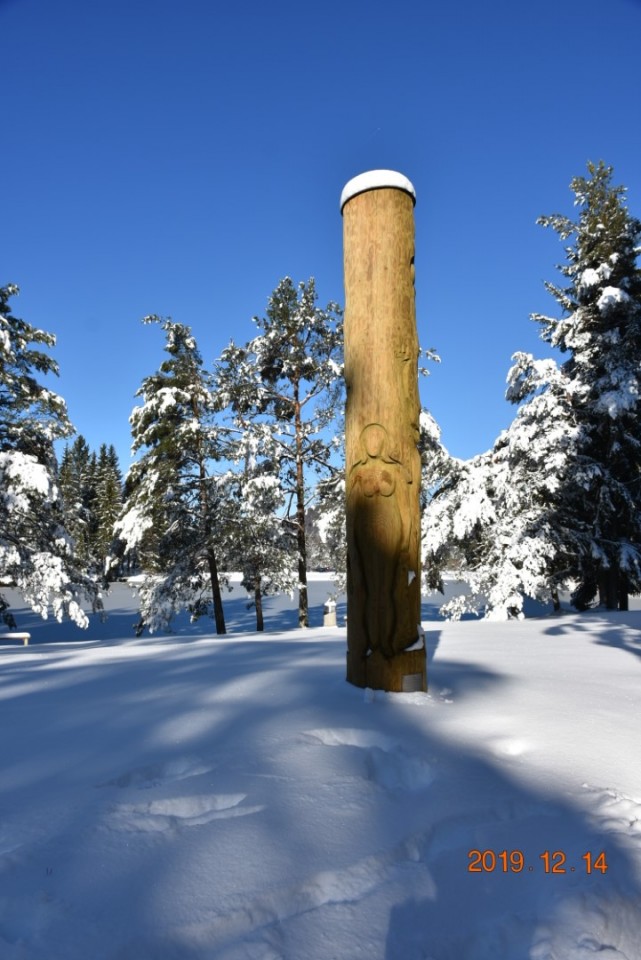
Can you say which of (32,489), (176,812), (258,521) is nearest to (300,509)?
(258,521)

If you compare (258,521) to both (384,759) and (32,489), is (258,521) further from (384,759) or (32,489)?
(384,759)

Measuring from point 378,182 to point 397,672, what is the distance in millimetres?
3089

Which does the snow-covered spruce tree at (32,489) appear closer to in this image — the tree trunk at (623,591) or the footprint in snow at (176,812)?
the footprint in snow at (176,812)

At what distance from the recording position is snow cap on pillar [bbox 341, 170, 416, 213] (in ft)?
11.0

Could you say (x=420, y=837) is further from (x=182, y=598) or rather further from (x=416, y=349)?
(x=182, y=598)

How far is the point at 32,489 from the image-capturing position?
11180mm

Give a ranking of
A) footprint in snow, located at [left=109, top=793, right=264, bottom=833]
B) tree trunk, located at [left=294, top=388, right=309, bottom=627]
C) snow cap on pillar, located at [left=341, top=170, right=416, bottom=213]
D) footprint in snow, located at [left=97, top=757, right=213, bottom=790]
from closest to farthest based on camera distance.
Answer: footprint in snow, located at [left=109, top=793, right=264, bottom=833], footprint in snow, located at [left=97, top=757, right=213, bottom=790], snow cap on pillar, located at [left=341, top=170, right=416, bottom=213], tree trunk, located at [left=294, top=388, right=309, bottom=627]

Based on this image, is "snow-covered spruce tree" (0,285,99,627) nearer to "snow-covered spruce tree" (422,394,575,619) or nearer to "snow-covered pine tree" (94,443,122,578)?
"snow-covered spruce tree" (422,394,575,619)

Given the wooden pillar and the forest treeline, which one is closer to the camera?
the wooden pillar

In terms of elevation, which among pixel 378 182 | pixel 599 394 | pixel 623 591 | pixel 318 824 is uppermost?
pixel 599 394

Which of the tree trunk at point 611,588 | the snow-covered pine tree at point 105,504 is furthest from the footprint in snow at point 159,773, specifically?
the snow-covered pine tree at point 105,504

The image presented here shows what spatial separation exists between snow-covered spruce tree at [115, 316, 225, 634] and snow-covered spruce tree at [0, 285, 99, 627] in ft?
7.45

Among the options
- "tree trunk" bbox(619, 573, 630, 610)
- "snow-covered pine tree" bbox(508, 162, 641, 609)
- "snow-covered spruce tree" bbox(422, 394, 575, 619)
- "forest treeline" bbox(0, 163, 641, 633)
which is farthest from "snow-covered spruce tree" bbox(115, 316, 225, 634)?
"tree trunk" bbox(619, 573, 630, 610)

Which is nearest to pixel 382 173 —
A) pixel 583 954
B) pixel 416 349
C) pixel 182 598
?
pixel 416 349
